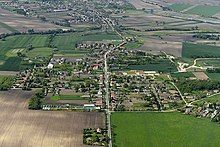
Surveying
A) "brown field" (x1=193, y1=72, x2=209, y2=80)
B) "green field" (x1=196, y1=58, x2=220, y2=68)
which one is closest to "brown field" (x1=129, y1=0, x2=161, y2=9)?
"green field" (x1=196, y1=58, x2=220, y2=68)

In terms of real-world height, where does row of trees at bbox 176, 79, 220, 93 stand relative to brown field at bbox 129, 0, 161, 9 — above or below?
below

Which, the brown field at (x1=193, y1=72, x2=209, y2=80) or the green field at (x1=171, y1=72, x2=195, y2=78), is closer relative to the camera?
the brown field at (x1=193, y1=72, x2=209, y2=80)

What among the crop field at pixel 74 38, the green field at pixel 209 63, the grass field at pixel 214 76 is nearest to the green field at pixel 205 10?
the crop field at pixel 74 38

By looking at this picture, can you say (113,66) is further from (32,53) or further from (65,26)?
(65,26)

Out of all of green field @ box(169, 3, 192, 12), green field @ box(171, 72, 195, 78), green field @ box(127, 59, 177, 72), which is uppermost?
green field @ box(169, 3, 192, 12)

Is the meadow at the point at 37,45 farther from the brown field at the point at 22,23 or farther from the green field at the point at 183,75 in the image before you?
the green field at the point at 183,75

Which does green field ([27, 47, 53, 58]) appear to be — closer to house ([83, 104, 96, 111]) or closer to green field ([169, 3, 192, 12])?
house ([83, 104, 96, 111])
